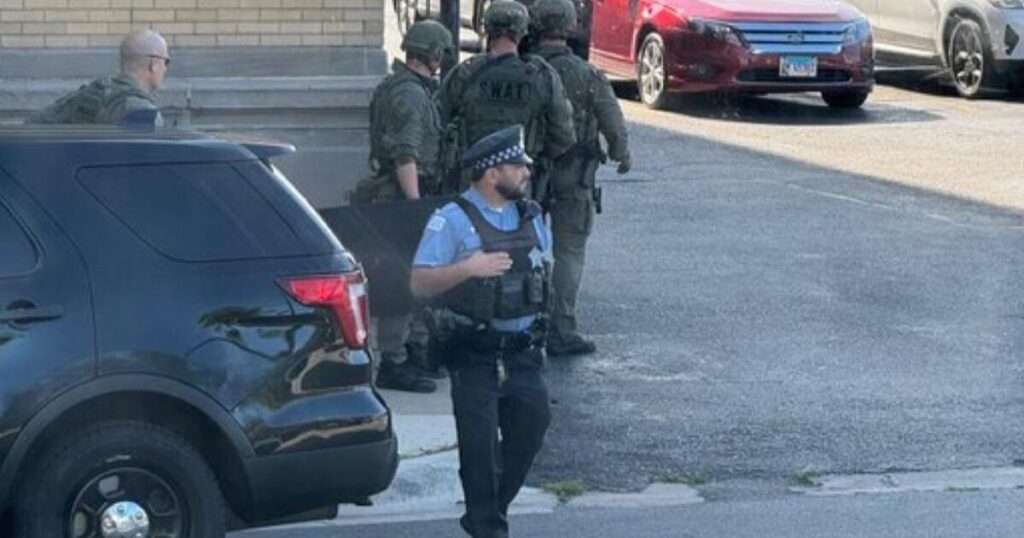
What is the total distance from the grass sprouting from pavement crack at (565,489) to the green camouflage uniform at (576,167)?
7.48ft

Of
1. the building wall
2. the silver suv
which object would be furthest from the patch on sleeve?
the silver suv

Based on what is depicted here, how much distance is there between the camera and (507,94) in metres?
10.8

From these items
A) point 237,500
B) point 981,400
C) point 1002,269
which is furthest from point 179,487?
point 1002,269

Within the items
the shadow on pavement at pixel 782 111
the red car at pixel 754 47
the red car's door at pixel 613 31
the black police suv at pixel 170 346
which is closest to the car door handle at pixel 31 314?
the black police suv at pixel 170 346

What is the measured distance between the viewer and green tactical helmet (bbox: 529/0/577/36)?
36.9 ft

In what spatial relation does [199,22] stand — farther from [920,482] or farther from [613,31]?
[613,31]

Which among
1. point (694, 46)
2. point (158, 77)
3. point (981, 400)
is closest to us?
point (158, 77)

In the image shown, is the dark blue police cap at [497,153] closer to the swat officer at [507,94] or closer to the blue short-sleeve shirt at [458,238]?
the blue short-sleeve shirt at [458,238]

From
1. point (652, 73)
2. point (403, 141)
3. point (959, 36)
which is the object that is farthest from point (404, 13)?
point (403, 141)

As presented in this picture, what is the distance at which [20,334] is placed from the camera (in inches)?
263

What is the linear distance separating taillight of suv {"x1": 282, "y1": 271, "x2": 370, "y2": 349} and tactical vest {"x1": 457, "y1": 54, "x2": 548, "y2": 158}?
12.1ft

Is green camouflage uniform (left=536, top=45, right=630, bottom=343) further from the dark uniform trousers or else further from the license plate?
the license plate

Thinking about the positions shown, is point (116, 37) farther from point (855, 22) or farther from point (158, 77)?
point (855, 22)

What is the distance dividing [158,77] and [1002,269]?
20.3 ft
